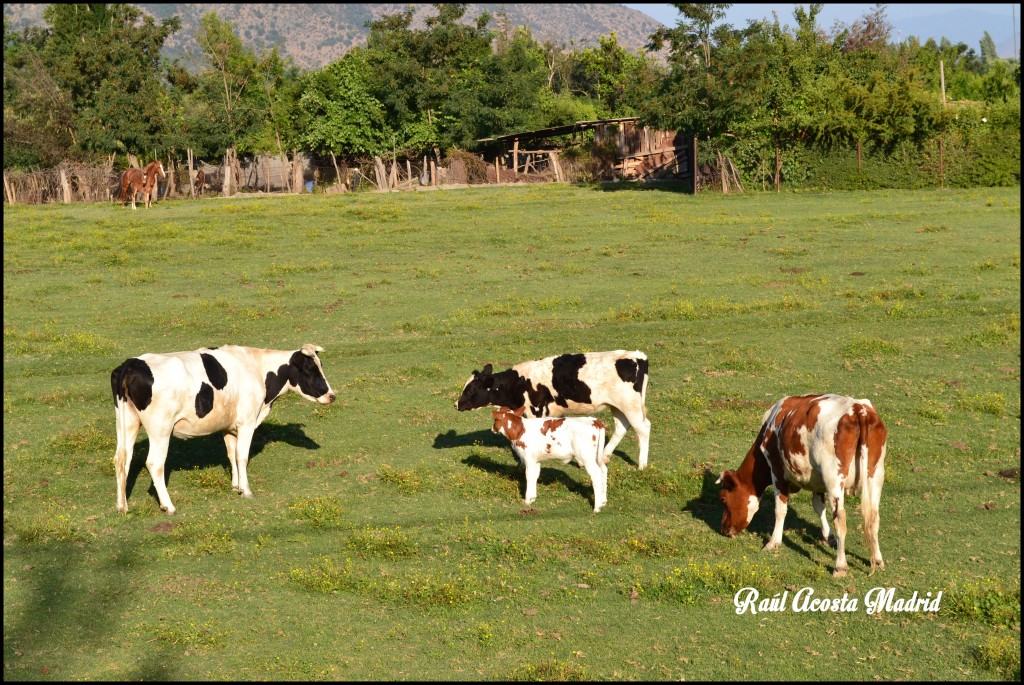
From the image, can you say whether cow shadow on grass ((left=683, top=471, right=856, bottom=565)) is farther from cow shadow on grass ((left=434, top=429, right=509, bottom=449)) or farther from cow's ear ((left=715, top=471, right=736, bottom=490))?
cow shadow on grass ((left=434, top=429, right=509, bottom=449))

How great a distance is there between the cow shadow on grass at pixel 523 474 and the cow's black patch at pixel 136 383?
4401 mm

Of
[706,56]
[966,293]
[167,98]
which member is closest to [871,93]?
[706,56]

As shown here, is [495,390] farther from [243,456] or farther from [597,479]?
[243,456]

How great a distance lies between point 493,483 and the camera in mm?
13438

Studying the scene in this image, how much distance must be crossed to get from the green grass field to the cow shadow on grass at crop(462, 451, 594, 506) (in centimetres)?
6

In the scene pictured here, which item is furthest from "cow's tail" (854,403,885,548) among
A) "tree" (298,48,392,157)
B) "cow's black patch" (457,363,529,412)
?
"tree" (298,48,392,157)

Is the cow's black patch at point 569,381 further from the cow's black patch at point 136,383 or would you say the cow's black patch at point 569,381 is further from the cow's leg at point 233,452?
the cow's black patch at point 136,383

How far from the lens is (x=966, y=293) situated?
2498 cm

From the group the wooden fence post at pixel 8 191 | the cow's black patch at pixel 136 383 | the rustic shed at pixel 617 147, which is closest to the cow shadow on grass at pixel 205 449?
the cow's black patch at pixel 136 383

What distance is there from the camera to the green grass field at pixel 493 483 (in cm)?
927

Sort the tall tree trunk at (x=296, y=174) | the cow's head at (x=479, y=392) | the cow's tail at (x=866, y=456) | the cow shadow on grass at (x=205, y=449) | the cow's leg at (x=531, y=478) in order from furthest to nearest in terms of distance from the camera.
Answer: the tall tree trunk at (x=296, y=174) < the cow's head at (x=479, y=392) < the cow shadow on grass at (x=205, y=449) < the cow's leg at (x=531, y=478) < the cow's tail at (x=866, y=456)

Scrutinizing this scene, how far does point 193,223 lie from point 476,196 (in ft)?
45.5

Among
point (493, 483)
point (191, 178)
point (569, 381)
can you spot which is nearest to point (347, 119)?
point (191, 178)

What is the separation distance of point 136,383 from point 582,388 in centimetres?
572
